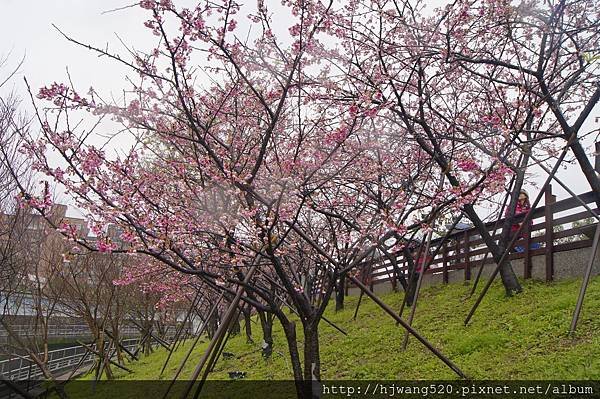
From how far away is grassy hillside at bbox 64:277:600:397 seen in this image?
5414 millimetres

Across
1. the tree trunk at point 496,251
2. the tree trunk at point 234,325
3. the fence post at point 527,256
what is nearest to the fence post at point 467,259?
the fence post at point 527,256

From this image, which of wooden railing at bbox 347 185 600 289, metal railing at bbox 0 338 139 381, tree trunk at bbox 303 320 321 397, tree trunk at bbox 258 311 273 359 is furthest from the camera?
metal railing at bbox 0 338 139 381

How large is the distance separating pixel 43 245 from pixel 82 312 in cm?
330

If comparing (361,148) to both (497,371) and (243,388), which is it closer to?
(497,371)

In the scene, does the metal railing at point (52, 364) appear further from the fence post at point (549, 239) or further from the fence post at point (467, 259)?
→ the fence post at point (549, 239)

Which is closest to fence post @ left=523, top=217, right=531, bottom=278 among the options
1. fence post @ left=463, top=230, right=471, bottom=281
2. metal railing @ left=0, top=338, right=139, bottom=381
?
fence post @ left=463, top=230, right=471, bottom=281

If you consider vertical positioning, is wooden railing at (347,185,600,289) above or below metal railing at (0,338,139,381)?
above

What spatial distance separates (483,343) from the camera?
6.55 meters

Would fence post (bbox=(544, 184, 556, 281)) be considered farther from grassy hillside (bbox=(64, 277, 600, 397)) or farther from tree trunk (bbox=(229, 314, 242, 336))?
tree trunk (bbox=(229, 314, 242, 336))

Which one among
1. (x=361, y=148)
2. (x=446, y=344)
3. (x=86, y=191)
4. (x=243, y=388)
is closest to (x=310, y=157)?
(x=361, y=148)

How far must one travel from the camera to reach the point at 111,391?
45.5 ft

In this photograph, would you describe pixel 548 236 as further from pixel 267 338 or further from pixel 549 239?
pixel 267 338

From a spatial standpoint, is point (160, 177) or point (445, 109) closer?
point (160, 177)

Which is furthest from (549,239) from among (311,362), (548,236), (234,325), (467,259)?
(234,325)
